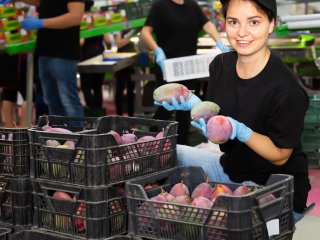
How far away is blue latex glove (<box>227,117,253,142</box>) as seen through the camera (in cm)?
196

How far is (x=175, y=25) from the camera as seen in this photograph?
187 inches

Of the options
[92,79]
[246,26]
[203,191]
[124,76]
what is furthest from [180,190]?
[124,76]

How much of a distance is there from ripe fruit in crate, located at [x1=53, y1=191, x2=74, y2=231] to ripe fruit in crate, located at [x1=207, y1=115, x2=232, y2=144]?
0.56 meters

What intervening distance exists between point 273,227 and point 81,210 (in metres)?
0.68

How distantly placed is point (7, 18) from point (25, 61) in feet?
2.47

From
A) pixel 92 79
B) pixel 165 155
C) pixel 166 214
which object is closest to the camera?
pixel 166 214

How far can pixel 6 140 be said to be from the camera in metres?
2.29

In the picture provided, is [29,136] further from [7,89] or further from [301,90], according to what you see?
[7,89]

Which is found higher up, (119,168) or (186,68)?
(186,68)

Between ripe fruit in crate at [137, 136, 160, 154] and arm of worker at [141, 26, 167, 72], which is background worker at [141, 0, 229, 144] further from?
ripe fruit in crate at [137, 136, 160, 154]

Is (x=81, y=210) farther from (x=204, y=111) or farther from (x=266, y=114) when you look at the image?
(x=266, y=114)

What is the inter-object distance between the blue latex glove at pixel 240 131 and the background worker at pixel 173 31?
2692mm

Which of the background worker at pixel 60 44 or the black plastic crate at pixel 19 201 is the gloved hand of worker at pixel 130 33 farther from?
the black plastic crate at pixel 19 201

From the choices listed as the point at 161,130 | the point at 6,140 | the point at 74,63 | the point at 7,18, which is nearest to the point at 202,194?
the point at 161,130
